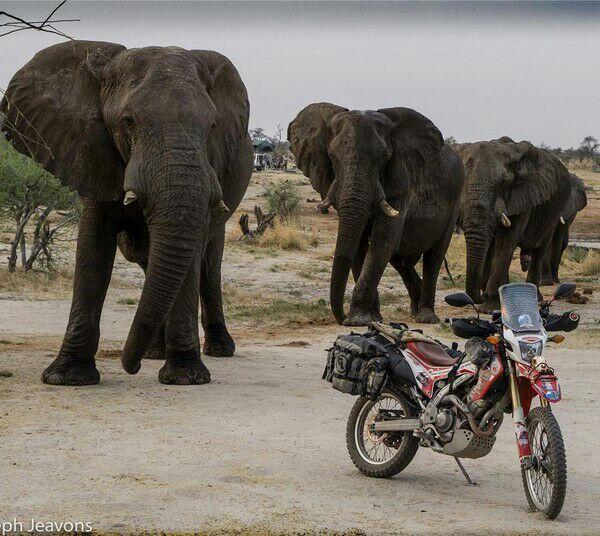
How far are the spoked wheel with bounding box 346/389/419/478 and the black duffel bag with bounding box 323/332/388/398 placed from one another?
0.48 feet

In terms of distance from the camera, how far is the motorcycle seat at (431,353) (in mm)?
7605

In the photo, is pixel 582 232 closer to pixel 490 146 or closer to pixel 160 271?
pixel 490 146

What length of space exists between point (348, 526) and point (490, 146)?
14.8 m

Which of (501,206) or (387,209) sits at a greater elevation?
(387,209)

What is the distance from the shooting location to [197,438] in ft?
28.6

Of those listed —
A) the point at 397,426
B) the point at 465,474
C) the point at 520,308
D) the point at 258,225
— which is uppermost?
the point at 520,308

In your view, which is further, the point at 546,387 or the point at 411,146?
the point at 411,146

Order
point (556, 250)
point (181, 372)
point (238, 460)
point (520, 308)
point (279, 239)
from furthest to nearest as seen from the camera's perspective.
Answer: point (279, 239), point (556, 250), point (181, 372), point (238, 460), point (520, 308)

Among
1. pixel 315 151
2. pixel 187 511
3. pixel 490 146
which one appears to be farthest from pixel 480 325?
pixel 490 146

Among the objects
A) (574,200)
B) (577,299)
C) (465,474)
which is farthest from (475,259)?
(465,474)

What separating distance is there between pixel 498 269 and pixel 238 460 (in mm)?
12685

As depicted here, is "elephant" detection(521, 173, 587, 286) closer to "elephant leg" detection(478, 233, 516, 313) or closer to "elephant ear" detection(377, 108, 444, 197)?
"elephant leg" detection(478, 233, 516, 313)

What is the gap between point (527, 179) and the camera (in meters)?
21.0

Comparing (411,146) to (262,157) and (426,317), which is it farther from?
(262,157)
